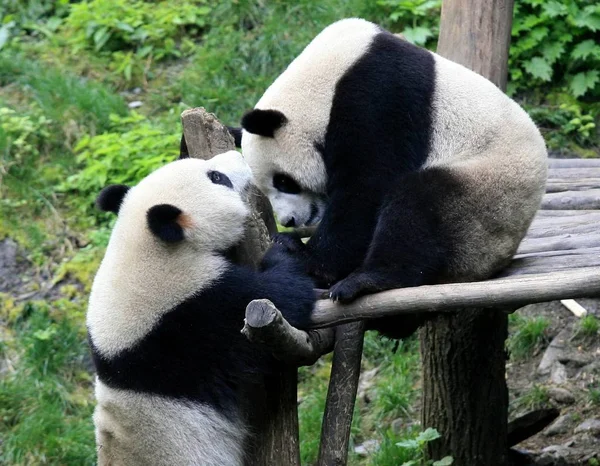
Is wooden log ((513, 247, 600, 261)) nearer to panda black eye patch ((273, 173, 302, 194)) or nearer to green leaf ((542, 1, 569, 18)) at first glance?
panda black eye patch ((273, 173, 302, 194))

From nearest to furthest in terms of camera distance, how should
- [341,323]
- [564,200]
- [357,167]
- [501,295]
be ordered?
1. [501,295]
2. [341,323]
3. [357,167]
4. [564,200]

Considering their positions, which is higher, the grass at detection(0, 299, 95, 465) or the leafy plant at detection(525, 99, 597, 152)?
the leafy plant at detection(525, 99, 597, 152)

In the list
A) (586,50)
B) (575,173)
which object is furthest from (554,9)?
(575,173)

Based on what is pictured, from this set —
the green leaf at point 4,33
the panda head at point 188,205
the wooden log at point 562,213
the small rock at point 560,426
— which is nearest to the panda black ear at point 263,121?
the panda head at point 188,205

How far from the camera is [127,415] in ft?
12.5

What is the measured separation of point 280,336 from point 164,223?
0.79 m

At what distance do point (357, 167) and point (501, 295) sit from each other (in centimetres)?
101

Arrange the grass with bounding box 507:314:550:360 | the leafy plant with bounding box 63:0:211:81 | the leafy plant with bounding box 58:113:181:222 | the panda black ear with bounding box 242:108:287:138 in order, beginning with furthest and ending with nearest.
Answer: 1. the leafy plant with bounding box 63:0:211:81
2. the leafy plant with bounding box 58:113:181:222
3. the grass with bounding box 507:314:550:360
4. the panda black ear with bounding box 242:108:287:138

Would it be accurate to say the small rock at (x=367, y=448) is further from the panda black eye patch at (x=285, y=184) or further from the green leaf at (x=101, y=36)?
the green leaf at (x=101, y=36)

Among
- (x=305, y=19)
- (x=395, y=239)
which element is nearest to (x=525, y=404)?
(x=395, y=239)

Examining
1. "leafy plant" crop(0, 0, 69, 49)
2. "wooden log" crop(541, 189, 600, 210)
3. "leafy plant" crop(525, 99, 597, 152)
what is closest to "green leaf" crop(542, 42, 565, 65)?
"leafy plant" crop(525, 99, 597, 152)

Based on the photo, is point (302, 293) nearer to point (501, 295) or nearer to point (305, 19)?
point (501, 295)

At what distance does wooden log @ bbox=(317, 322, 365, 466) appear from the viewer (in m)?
3.93

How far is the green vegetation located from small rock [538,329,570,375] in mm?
126
